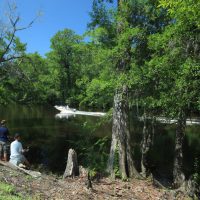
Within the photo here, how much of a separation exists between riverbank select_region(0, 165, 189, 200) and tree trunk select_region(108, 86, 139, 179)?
1.04 m

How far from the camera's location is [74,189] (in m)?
10.1

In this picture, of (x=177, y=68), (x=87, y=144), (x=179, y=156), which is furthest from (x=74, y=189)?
(x=87, y=144)

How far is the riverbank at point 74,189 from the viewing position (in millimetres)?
8906

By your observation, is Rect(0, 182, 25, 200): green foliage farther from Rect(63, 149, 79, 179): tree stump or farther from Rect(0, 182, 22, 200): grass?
Rect(63, 149, 79, 179): tree stump

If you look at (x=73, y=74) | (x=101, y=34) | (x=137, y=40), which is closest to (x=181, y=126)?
(x=137, y=40)

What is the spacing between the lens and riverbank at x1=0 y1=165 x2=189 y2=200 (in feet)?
29.2

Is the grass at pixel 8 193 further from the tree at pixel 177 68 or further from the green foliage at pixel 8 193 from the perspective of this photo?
the tree at pixel 177 68

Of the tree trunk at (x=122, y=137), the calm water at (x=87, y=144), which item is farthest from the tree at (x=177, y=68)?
the calm water at (x=87, y=144)

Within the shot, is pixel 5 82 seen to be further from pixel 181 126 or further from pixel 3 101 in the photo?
pixel 181 126

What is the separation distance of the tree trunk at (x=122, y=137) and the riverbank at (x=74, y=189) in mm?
1036

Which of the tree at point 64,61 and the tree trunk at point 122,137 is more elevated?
the tree at point 64,61

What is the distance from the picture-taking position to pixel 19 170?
11672 mm

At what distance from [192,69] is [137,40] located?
445cm

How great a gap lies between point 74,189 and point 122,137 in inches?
208
